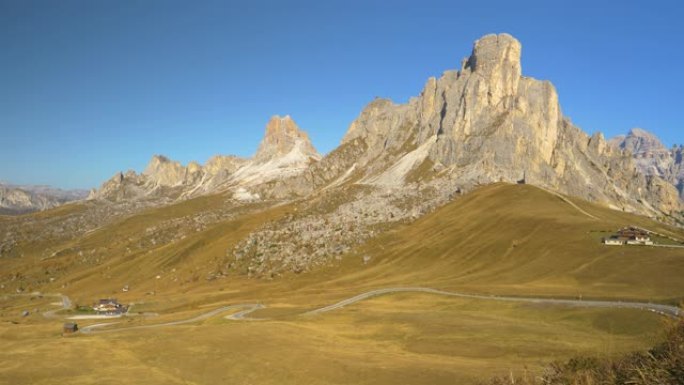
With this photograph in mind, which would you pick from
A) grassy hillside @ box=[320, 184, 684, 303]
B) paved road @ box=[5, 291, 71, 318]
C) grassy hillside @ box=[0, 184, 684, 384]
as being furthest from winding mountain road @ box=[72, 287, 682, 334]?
paved road @ box=[5, 291, 71, 318]

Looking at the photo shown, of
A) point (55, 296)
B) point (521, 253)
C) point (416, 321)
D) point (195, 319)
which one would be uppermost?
point (521, 253)

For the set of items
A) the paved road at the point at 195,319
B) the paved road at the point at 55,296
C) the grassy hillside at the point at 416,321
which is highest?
the grassy hillside at the point at 416,321

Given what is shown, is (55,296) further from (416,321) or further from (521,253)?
(416,321)

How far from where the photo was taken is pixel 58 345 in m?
59.8

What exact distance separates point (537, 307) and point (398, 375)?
39664mm

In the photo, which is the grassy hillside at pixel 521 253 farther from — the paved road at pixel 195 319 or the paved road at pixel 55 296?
the paved road at pixel 55 296

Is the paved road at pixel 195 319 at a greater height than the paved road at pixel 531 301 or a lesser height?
lesser

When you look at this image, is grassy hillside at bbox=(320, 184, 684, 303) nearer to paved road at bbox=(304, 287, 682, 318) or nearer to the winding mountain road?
paved road at bbox=(304, 287, 682, 318)

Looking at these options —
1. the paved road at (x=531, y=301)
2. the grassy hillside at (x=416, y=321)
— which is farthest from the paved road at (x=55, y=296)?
the paved road at (x=531, y=301)

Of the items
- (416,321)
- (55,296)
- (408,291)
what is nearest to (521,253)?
(408,291)

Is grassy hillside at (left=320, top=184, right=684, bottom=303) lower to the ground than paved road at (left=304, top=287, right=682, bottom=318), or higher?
higher

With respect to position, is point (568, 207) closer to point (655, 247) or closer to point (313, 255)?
point (655, 247)

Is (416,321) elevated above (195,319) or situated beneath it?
elevated above

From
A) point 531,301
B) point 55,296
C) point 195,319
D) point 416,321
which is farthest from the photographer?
point 55,296
